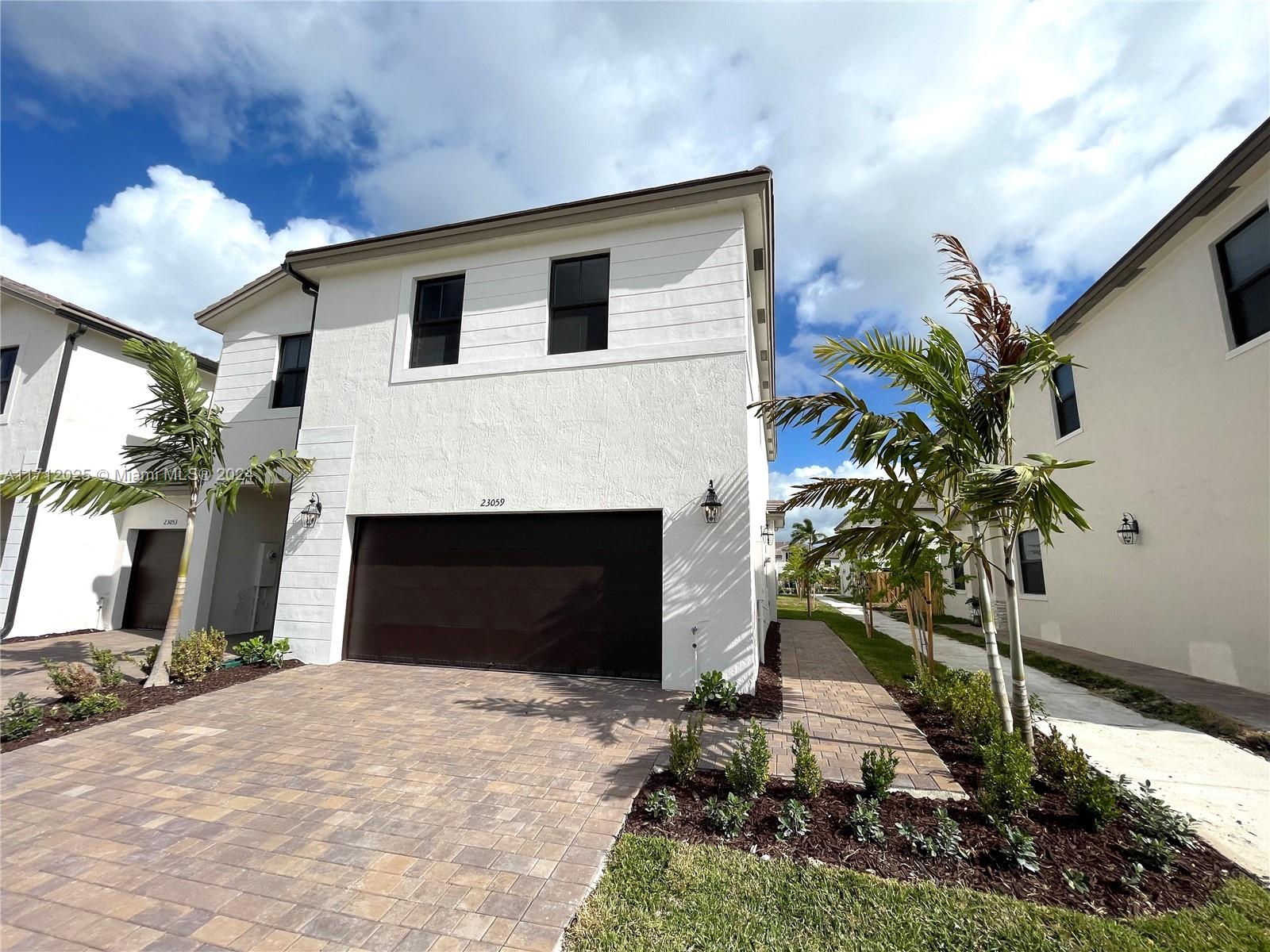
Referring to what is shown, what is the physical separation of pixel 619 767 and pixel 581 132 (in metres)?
9.30

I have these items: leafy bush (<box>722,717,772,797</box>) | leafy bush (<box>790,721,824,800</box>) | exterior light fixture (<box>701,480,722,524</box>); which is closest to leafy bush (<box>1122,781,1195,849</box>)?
leafy bush (<box>790,721,824,800</box>)

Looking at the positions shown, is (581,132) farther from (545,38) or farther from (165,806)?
(165,806)

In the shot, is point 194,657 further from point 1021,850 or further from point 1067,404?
point 1067,404

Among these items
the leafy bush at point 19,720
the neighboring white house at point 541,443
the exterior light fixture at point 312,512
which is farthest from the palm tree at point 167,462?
the neighboring white house at point 541,443

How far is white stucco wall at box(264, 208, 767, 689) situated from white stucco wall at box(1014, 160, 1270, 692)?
752 centimetres

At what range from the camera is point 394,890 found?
2.96 m

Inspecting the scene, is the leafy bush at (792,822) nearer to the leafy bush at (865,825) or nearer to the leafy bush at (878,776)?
the leafy bush at (865,825)

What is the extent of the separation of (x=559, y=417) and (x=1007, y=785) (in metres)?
6.85

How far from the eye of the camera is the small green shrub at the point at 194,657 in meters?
7.46

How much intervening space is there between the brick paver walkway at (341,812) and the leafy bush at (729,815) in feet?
2.20

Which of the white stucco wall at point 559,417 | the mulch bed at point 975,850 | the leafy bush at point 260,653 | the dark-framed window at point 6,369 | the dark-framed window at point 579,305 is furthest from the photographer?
the dark-framed window at point 6,369

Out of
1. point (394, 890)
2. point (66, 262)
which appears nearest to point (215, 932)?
point (394, 890)

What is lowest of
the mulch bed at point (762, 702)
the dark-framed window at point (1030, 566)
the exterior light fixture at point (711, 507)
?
the mulch bed at point (762, 702)

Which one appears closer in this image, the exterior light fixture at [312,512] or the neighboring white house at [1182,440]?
the neighboring white house at [1182,440]
